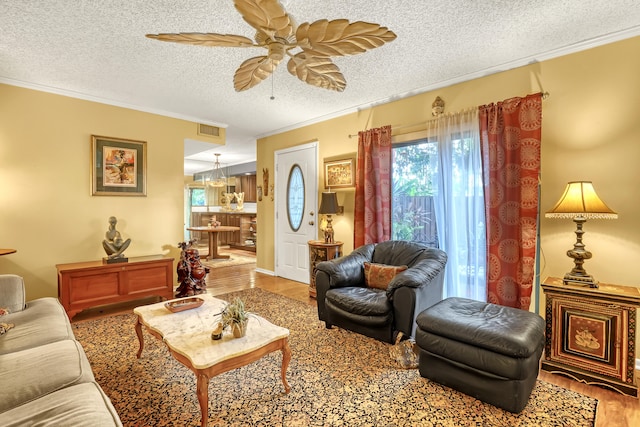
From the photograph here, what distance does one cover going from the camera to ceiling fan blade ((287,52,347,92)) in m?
2.05

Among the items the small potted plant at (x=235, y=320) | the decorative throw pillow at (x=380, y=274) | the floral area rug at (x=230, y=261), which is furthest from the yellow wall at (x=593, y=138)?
the floral area rug at (x=230, y=261)

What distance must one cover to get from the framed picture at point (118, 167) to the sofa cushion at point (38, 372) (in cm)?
286

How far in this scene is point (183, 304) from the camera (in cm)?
256

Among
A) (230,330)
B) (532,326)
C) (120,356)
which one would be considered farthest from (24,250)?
(532,326)

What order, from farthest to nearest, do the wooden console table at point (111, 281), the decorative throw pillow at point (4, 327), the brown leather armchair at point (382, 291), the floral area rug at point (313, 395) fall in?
the wooden console table at point (111, 281), the brown leather armchair at point (382, 291), the decorative throw pillow at point (4, 327), the floral area rug at point (313, 395)

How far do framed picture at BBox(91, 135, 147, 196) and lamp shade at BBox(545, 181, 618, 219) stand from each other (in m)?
4.83

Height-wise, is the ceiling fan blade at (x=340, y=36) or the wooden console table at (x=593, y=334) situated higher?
the ceiling fan blade at (x=340, y=36)

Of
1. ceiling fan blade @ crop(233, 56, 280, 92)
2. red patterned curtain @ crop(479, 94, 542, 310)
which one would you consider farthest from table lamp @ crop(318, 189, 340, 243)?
ceiling fan blade @ crop(233, 56, 280, 92)

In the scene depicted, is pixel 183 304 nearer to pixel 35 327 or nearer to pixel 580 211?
pixel 35 327

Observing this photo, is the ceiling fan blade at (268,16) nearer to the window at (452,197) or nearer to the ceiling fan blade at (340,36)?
the ceiling fan blade at (340,36)

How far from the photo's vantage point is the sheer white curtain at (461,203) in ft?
Result: 10.4

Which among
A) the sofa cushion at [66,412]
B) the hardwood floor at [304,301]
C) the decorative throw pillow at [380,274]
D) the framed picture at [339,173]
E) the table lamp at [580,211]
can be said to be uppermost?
the framed picture at [339,173]

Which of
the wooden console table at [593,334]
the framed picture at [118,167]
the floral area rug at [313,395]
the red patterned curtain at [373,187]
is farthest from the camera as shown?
the framed picture at [118,167]

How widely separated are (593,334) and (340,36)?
2.69m
